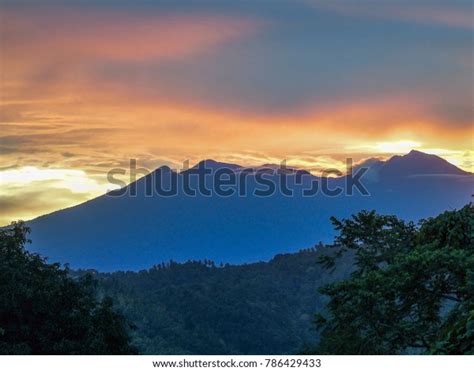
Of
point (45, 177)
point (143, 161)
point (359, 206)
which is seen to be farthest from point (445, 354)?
point (359, 206)

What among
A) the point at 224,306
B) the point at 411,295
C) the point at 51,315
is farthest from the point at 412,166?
the point at 411,295

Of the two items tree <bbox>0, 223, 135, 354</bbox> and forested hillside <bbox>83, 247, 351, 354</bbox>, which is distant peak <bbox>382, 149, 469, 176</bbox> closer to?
forested hillside <bbox>83, 247, 351, 354</bbox>

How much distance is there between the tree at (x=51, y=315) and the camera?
24.4m

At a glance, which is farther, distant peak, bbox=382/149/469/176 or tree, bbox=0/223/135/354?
distant peak, bbox=382/149/469/176

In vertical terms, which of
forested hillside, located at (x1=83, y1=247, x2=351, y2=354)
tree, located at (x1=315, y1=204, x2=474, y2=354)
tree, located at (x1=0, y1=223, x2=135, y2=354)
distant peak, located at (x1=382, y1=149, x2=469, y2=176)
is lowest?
forested hillside, located at (x1=83, y1=247, x2=351, y2=354)

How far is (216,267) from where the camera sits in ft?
507

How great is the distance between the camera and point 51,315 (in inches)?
990

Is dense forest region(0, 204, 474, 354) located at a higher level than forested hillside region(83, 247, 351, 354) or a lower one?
higher

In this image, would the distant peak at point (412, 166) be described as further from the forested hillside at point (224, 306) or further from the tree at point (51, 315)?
the tree at point (51, 315)

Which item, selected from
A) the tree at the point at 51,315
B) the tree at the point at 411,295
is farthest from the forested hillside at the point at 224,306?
the tree at the point at 411,295

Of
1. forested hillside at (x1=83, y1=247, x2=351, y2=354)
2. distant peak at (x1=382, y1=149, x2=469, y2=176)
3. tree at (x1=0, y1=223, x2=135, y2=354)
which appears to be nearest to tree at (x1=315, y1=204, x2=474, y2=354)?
tree at (x1=0, y1=223, x2=135, y2=354)

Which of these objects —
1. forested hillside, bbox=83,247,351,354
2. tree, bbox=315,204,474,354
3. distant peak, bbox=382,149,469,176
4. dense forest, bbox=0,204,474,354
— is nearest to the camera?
tree, bbox=315,204,474,354

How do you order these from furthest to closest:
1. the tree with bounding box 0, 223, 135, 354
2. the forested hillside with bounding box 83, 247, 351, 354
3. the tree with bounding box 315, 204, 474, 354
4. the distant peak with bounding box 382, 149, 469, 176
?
the distant peak with bounding box 382, 149, 469, 176, the forested hillside with bounding box 83, 247, 351, 354, the tree with bounding box 0, 223, 135, 354, the tree with bounding box 315, 204, 474, 354

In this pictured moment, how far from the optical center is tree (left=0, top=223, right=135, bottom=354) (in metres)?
24.4
